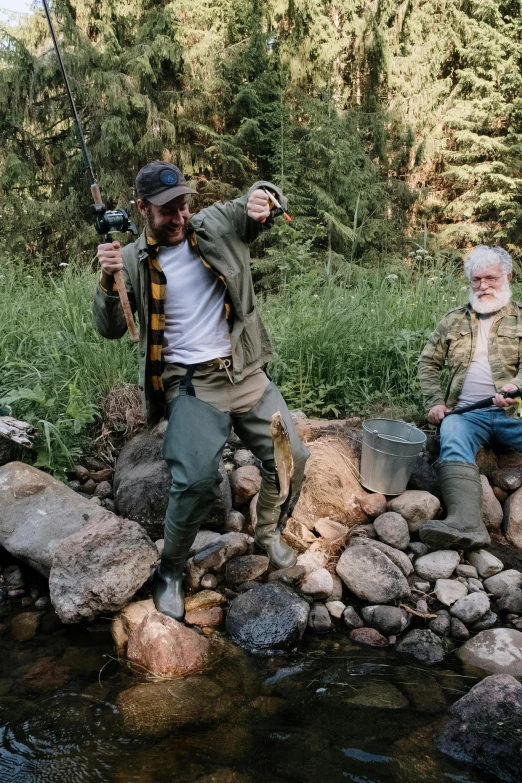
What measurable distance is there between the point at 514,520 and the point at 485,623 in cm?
91

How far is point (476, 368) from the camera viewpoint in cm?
409

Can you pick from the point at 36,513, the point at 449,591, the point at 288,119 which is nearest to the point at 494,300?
the point at 449,591

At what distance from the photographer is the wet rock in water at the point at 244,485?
13.2ft

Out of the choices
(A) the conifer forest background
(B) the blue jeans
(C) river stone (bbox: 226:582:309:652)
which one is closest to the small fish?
(C) river stone (bbox: 226:582:309:652)

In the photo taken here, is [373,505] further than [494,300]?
No

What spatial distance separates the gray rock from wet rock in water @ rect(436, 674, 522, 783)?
0.76m

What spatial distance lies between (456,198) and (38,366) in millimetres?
12255

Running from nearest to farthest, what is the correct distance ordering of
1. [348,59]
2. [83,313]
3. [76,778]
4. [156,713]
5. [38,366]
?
[76,778] → [156,713] → [38,366] → [83,313] → [348,59]

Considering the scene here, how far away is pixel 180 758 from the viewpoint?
7.23ft

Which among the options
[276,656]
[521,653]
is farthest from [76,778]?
[521,653]

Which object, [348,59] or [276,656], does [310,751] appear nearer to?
[276,656]

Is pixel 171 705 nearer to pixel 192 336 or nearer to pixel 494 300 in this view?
pixel 192 336

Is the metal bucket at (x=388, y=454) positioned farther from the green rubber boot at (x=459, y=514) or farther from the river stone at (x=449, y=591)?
the river stone at (x=449, y=591)

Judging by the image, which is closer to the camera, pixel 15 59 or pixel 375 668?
pixel 375 668
